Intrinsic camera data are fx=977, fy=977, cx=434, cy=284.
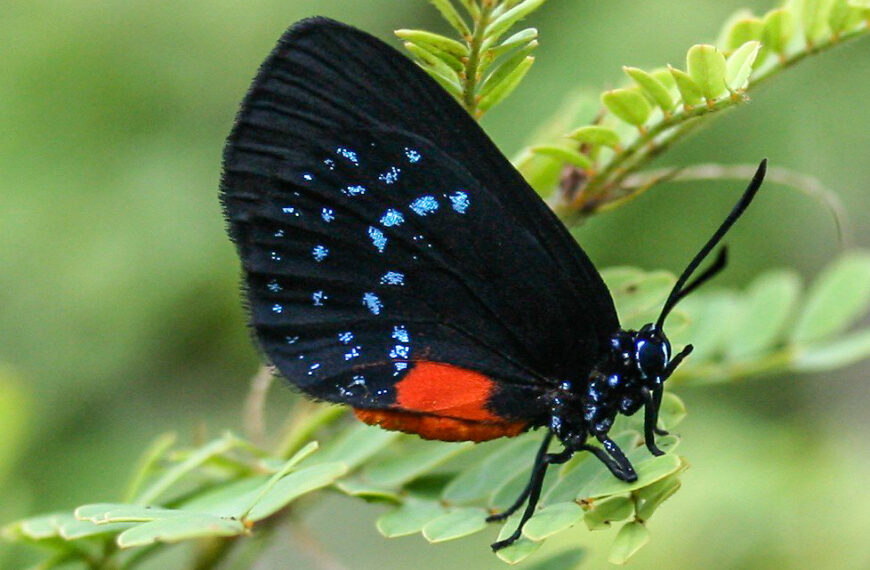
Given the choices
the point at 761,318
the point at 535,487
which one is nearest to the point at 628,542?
the point at 535,487

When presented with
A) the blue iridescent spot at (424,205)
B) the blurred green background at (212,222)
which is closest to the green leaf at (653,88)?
the blue iridescent spot at (424,205)

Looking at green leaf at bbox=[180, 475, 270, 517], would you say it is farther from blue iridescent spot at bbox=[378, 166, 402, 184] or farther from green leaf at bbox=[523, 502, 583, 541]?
blue iridescent spot at bbox=[378, 166, 402, 184]

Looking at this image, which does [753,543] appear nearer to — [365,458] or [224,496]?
[365,458]

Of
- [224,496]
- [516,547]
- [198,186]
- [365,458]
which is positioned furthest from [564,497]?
[198,186]

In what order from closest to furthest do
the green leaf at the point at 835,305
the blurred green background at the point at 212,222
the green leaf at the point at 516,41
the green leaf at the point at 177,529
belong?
the green leaf at the point at 177,529
the green leaf at the point at 516,41
the green leaf at the point at 835,305
the blurred green background at the point at 212,222

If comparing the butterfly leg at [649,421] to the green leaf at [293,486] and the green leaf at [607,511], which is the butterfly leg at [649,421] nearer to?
the green leaf at [607,511]

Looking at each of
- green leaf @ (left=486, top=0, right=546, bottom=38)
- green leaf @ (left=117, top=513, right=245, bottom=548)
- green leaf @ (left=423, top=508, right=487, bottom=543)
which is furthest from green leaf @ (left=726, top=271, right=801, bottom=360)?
green leaf @ (left=117, top=513, right=245, bottom=548)
